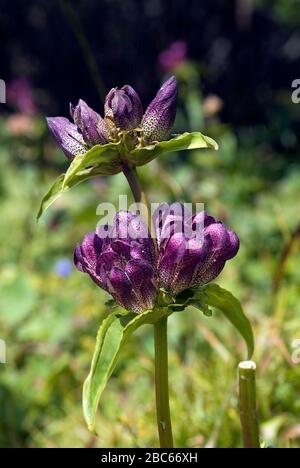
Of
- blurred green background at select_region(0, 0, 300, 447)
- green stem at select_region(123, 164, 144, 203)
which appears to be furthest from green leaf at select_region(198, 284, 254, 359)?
blurred green background at select_region(0, 0, 300, 447)

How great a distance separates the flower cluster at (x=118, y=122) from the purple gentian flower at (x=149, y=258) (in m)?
0.12

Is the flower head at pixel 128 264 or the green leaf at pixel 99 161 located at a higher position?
the green leaf at pixel 99 161

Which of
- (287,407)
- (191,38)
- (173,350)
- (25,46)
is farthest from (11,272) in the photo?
(25,46)

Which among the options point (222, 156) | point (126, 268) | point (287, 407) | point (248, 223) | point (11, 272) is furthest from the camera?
point (222, 156)

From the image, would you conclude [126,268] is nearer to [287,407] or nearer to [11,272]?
[287,407]

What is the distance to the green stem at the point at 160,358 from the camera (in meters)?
1.11

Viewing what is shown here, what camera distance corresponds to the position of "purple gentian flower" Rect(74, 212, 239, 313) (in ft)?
3.43

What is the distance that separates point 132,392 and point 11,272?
718 millimetres

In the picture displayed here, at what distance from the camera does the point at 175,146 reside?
1045mm

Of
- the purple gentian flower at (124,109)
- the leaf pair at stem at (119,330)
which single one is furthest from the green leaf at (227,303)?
the purple gentian flower at (124,109)

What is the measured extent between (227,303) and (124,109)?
342 mm

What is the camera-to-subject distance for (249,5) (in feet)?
15.6

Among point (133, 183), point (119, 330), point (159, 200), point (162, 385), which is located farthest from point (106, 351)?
point (159, 200)

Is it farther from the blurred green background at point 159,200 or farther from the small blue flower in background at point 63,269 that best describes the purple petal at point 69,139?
the small blue flower in background at point 63,269
